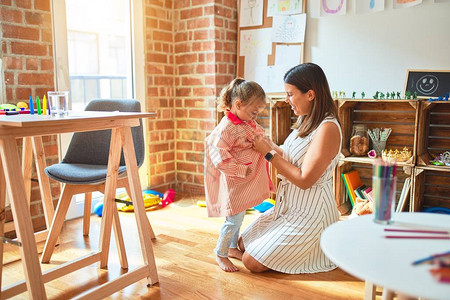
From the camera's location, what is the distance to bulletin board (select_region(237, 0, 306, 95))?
3.31 meters

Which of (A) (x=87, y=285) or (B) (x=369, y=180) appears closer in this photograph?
(A) (x=87, y=285)

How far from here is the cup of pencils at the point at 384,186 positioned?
3.70 feet

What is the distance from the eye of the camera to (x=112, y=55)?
3402mm

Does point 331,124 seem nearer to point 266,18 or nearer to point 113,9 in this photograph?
point 266,18

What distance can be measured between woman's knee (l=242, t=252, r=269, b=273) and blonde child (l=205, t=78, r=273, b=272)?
70 millimetres

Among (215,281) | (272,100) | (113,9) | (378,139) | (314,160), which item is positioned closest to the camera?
(314,160)

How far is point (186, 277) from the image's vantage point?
2.12 metres

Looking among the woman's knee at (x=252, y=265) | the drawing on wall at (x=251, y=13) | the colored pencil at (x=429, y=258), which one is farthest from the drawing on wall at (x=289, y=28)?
the colored pencil at (x=429, y=258)

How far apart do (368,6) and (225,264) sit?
2.02 metres

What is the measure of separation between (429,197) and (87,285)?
2247 mm

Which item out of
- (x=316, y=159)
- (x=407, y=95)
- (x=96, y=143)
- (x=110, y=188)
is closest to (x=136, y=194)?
(x=110, y=188)

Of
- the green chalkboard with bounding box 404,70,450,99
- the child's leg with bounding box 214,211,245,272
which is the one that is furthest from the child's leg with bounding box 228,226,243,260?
the green chalkboard with bounding box 404,70,450,99

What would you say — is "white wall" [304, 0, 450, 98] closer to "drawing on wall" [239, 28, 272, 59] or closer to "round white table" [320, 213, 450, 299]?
"drawing on wall" [239, 28, 272, 59]

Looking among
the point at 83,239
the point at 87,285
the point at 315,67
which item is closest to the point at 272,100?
the point at 315,67
